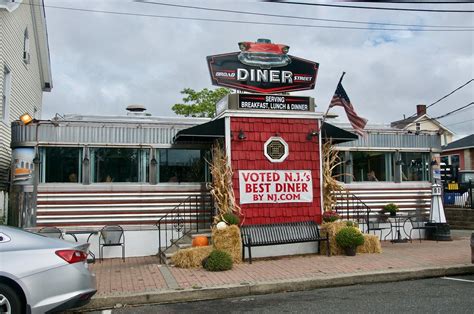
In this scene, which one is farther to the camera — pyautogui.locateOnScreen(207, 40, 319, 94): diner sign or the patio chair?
the patio chair

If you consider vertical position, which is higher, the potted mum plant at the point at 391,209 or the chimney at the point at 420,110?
the chimney at the point at 420,110

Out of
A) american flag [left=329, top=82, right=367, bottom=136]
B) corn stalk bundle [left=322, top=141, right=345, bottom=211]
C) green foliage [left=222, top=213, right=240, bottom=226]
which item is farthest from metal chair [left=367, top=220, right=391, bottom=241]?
green foliage [left=222, top=213, right=240, bottom=226]

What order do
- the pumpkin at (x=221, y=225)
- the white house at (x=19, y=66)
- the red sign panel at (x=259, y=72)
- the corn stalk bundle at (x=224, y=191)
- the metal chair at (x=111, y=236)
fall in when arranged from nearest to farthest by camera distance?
1. the pumpkin at (x=221, y=225)
2. the corn stalk bundle at (x=224, y=191)
3. the metal chair at (x=111, y=236)
4. the red sign panel at (x=259, y=72)
5. the white house at (x=19, y=66)

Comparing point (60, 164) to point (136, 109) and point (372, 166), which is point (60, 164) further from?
point (372, 166)

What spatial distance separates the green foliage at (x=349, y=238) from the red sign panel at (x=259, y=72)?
3.99 metres

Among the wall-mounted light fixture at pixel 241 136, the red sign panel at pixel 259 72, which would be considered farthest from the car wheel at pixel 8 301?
the red sign panel at pixel 259 72

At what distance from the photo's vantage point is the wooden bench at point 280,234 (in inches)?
440

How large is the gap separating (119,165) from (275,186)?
14.5 feet

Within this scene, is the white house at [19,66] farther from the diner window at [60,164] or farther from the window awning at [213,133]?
the window awning at [213,133]

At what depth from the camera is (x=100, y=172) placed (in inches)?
516

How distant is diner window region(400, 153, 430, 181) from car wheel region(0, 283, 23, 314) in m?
12.8

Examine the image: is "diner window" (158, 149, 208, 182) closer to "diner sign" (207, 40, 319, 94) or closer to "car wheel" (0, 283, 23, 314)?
"diner sign" (207, 40, 319, 94)

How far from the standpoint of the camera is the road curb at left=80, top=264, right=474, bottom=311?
25.3ft

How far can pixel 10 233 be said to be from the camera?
6.10m
